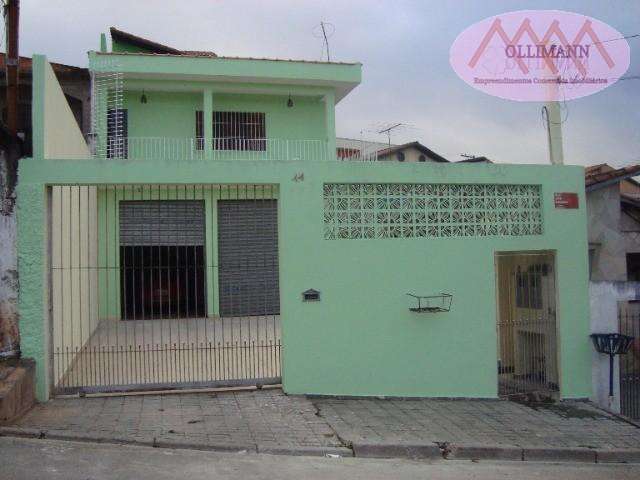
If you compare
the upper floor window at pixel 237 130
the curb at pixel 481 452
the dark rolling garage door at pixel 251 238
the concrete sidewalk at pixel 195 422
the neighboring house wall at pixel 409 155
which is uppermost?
the neighboring house wall at pixel 409 155

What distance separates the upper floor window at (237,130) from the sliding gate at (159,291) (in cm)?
425

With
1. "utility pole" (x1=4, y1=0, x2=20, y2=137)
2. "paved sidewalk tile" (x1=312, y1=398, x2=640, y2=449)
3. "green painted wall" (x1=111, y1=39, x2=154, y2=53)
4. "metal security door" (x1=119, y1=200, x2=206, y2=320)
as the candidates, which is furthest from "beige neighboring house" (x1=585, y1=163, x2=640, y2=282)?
"green painted wall" (x1=111, y1=39, x2=154, y2=53)

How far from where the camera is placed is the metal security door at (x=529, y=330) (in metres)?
9.64

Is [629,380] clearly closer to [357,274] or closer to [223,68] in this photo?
[357,274]

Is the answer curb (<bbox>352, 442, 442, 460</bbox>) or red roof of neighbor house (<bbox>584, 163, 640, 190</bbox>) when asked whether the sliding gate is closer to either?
curb (<bbox>352, 442, 442, 460</bbox>)

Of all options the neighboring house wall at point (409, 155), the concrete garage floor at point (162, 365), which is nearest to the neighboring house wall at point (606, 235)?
the concrete garage floor at point (162, 365)

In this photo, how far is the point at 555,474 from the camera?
6.54 m

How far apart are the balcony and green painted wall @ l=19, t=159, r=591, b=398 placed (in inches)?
330

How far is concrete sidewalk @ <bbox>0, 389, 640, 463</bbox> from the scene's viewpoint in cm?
656

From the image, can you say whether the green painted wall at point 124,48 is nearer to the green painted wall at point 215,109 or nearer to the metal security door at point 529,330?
the green painted wall at point 215,109

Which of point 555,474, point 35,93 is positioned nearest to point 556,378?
point 555,474

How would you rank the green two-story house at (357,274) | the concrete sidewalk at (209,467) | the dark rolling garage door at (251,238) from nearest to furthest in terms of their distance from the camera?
the concrete sidewalk at (209,467) → the green two-story house at (357,274) → the dark rolling garage door at (251,238)

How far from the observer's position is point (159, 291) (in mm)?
Answer: 9883

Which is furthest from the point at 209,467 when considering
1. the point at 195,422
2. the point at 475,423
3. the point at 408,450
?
the point at 475,423
